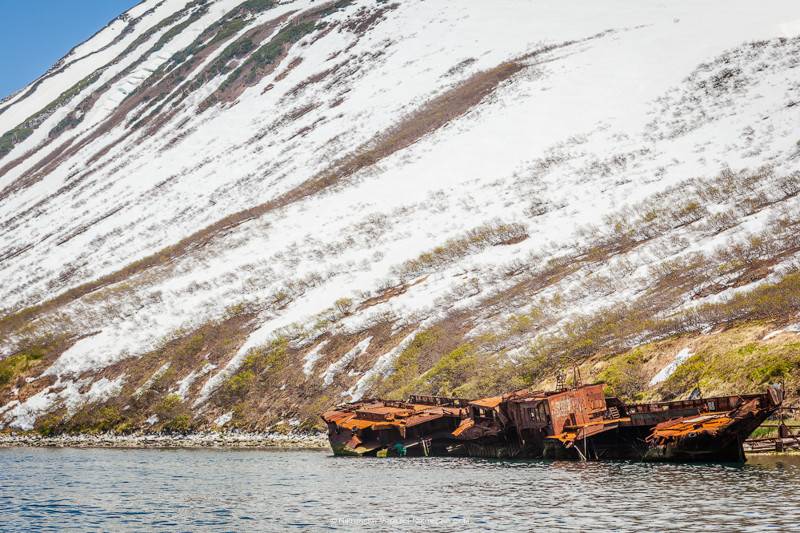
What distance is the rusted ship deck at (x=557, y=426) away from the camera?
114 ft

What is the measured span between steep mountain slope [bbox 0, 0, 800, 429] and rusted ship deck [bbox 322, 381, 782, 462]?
811 cm

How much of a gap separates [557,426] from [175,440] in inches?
1677

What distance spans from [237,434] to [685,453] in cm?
4580

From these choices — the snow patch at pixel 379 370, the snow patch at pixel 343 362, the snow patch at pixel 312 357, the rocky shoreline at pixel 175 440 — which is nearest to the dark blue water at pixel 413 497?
the rocky shoreline at pixel 175 440

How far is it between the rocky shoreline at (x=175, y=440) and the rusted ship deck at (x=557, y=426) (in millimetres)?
7635

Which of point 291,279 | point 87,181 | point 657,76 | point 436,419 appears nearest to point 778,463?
point 436,419

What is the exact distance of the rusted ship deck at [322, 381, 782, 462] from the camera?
114ft

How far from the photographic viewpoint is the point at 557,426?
42812 mm

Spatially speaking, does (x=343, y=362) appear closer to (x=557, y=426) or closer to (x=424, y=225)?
(x=557, y=426)

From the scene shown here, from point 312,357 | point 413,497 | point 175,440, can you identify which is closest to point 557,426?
point 413,497

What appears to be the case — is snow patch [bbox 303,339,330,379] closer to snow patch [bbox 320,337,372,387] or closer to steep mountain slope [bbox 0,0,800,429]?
steep mountain slope [bbox 0,0,800,429]

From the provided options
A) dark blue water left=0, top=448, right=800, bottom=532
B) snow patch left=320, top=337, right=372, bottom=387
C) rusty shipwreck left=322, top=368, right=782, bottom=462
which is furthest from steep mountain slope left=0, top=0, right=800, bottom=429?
dark blue water left=0, top=448, right=800, bottom=532

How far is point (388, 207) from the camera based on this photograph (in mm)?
115938

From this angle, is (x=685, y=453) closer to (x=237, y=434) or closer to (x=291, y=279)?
(x=237, y=434)
